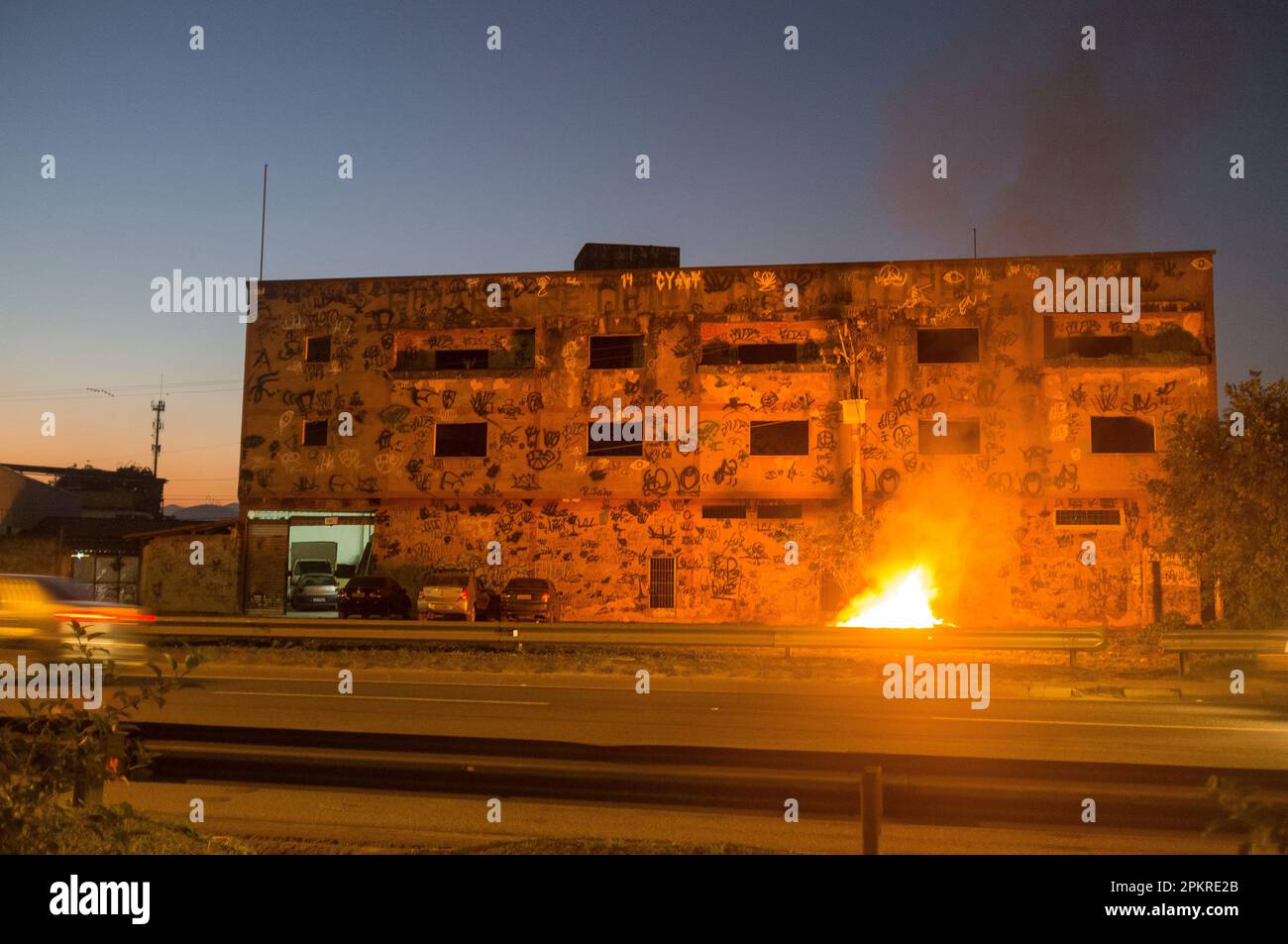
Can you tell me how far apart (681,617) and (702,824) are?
26.2m

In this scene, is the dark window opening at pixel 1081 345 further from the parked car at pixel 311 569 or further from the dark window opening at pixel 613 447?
the parked car at pixel 311 569

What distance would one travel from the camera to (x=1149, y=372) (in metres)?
31.5

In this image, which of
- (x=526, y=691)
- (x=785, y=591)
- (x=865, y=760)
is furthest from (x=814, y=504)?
(x=865, y=760)

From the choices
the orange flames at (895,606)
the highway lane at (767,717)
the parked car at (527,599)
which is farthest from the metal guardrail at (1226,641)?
the parked car at (527,599)

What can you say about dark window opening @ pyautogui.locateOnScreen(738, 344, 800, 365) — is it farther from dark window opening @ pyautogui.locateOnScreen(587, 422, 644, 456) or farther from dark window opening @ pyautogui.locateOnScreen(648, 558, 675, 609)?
dark window opening @ pyautogui.locateOnScreen(648, 558, 675, 609)

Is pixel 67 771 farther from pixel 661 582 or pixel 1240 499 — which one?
pixel 661 582

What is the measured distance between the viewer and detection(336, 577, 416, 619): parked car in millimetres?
31750

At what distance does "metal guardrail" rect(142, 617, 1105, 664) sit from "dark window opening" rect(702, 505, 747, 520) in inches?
499

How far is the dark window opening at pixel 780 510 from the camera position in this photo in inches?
1320

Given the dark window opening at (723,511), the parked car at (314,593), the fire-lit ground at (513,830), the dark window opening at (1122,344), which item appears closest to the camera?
the fire-lit ground at (513,830)

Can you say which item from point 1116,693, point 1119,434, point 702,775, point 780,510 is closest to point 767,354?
point 780,510

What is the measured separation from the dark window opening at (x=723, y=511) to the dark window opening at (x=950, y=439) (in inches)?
246

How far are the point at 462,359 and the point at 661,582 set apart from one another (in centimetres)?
1164
